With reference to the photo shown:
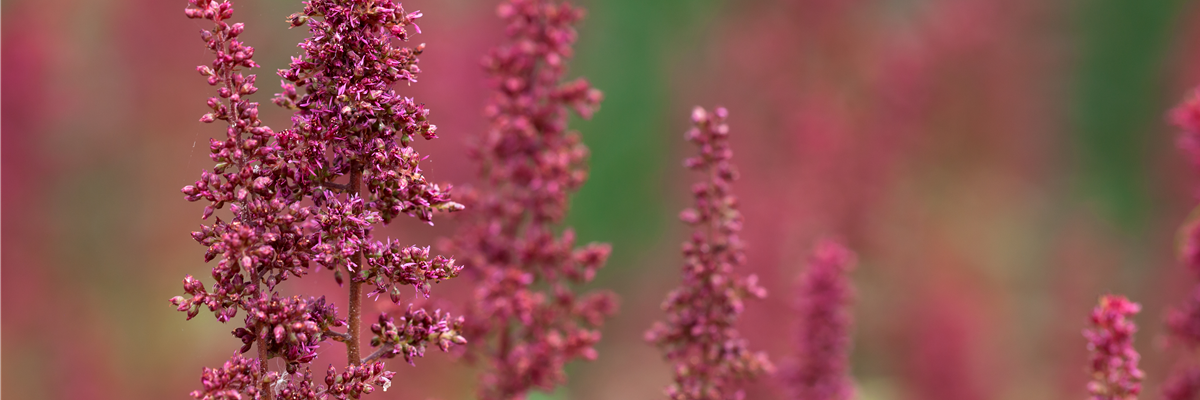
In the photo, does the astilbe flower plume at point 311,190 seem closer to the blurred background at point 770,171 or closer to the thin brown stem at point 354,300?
the thin brown stem at point 354,300

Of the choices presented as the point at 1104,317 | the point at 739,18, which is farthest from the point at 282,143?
the point at 739,18

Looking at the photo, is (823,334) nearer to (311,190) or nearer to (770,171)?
(311,190)

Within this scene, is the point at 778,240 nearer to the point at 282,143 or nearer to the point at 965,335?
the point at 965,335

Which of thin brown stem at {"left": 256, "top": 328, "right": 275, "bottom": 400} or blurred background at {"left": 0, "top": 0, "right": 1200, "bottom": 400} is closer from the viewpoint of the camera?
thin brown stem at {"left": 256, "top": 328, "right": 275, "bottom": 400}

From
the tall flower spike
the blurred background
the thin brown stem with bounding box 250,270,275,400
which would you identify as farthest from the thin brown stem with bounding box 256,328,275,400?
the blurred background

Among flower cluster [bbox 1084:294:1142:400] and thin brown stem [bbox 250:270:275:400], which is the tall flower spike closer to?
flower cluster [bbox 1084:294:1142:400]

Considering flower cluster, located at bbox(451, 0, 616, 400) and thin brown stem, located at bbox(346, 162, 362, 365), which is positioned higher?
flower cluster, located at bbox(451, 0, 616, 400)
